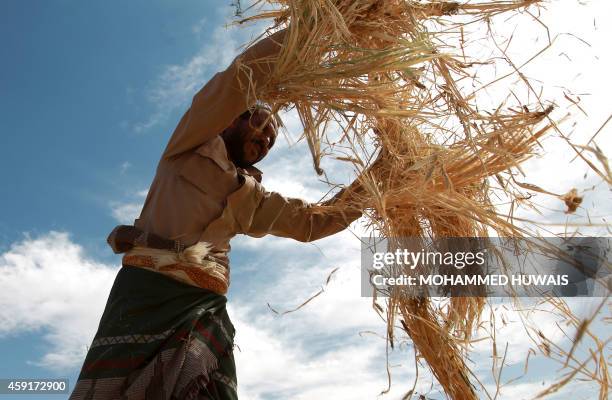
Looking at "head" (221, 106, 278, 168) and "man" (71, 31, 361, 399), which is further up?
"head" (221, 106, 278, 168)

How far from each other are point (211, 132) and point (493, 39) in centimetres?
101

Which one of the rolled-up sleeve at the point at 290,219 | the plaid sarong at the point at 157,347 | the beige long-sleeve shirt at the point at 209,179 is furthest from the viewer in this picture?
the rolled-up sleeve at the point at 290,219

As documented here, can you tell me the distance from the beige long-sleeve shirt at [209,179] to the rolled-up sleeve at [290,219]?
0.8 inches

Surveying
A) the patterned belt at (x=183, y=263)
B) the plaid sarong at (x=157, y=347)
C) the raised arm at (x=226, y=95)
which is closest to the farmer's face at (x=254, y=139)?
the raised arm at (x=226, y=95)

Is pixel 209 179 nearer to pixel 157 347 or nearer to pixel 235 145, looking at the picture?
pixel 235 145

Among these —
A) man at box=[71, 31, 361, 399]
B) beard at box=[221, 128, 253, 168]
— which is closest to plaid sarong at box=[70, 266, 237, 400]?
man at box=[71, 31, 361, 399]

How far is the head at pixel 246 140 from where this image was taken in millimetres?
2088

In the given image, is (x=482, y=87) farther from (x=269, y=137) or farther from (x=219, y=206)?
(x=219, y=206)

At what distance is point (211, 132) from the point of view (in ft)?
5.96

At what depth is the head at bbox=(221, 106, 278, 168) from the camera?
2.09m

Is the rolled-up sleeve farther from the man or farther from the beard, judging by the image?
the beard

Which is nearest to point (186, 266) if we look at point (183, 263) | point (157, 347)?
point (183, 263)

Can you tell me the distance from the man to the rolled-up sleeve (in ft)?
0.07

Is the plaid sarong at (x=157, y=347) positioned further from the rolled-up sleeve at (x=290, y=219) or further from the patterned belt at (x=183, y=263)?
the rolled-up sleeve at (x=290, y=219)
